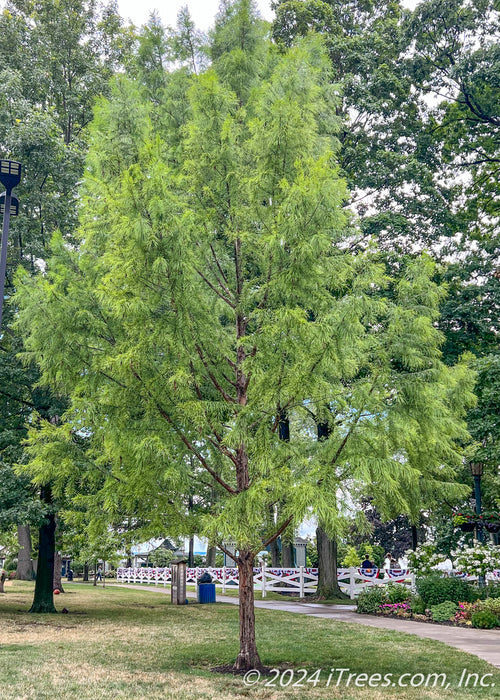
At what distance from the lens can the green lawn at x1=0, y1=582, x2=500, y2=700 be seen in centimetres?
716

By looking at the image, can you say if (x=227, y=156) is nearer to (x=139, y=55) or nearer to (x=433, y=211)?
(x=139, y=55)

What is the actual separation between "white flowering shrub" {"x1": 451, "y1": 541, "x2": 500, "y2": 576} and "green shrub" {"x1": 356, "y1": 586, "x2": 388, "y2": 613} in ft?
8.36

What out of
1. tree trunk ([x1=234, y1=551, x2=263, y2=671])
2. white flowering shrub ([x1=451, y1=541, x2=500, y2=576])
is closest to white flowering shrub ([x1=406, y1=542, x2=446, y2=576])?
white flowering shrub ([x1=451, y1=541, x2=500, y2=576])

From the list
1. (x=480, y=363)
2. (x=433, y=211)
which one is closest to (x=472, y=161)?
(x=433, y=211)

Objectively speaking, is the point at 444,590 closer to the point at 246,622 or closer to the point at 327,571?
the point at 327,571

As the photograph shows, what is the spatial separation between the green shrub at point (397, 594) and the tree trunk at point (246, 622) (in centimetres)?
938

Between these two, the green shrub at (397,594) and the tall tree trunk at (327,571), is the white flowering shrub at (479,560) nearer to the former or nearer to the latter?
the green shrub at (397,594)

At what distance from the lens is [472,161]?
23.0 m

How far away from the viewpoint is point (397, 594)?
16891mm

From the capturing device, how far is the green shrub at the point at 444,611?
14.3 m

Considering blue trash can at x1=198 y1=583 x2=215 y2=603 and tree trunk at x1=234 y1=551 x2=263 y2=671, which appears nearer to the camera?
tree trunk at x1=234 y1=551 x2=263 y2=671

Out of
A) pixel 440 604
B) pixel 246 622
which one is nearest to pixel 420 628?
pixel 440 604

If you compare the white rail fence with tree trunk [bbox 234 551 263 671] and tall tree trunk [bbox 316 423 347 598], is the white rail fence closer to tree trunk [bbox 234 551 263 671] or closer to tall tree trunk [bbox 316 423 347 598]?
tall tree trunk [bbox 316 423 347 598]

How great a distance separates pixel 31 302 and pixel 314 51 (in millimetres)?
6304
